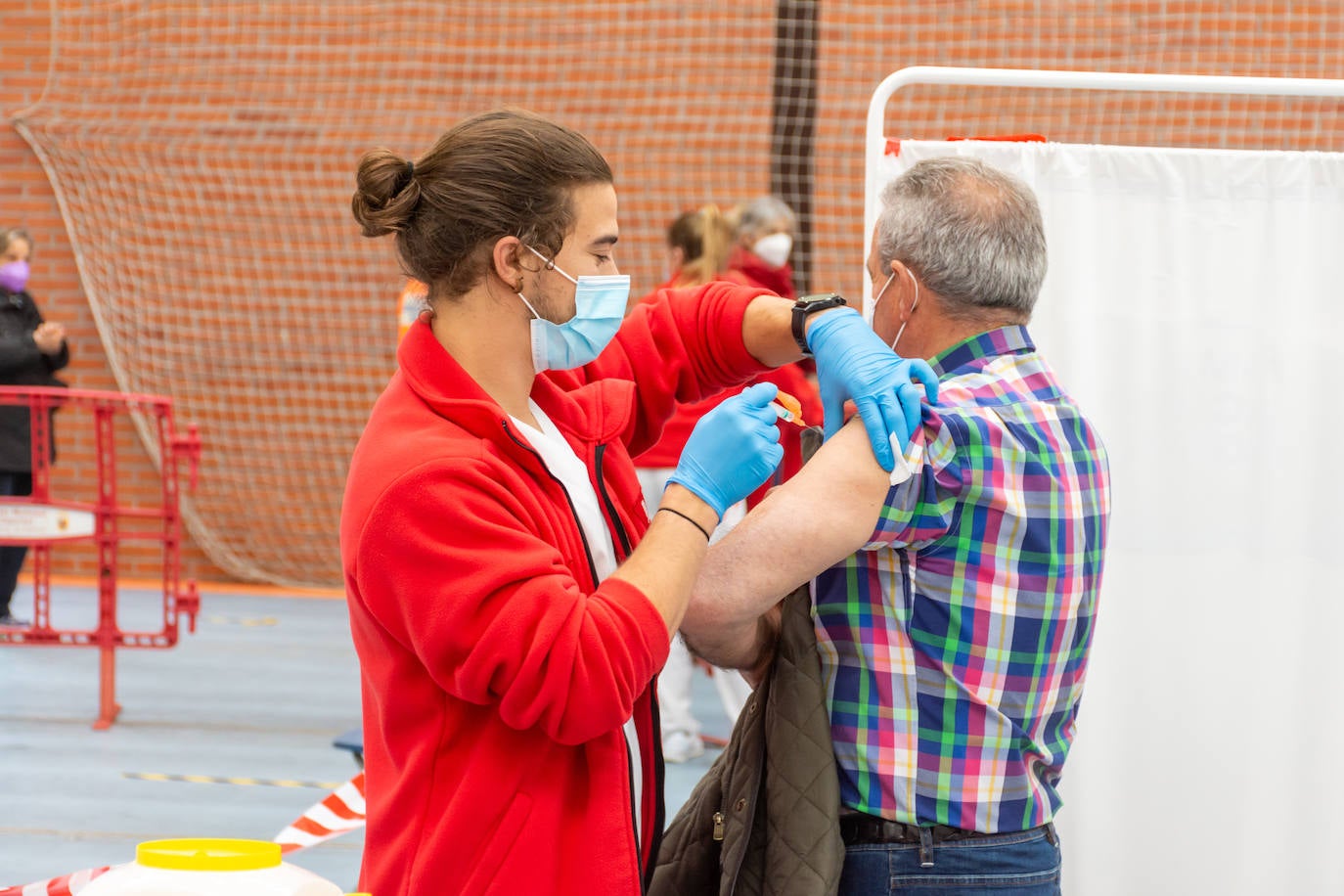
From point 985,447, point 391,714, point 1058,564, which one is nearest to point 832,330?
point 985,447

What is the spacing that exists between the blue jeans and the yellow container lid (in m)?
0.78

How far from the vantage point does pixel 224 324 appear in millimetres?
7012

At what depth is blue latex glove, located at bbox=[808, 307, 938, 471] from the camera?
145 cm

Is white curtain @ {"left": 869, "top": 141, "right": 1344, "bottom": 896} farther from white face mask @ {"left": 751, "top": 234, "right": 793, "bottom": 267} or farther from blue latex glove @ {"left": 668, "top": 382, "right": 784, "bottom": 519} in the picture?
white face mask @ {"left": 751, "top": 234, "right": 793, "bottom": 267}

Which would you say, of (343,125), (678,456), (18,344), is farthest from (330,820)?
(343,125)

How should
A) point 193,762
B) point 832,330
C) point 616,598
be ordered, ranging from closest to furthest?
1. point 616,598
2. point 832,330
3. point 193,762

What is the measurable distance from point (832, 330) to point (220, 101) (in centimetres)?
611

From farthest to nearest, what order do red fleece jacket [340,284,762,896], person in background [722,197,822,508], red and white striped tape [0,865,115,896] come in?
person in background [722,197,822,508], red fleece jacket [340,284,762,896], red and white striped tape [0,865,115,896]

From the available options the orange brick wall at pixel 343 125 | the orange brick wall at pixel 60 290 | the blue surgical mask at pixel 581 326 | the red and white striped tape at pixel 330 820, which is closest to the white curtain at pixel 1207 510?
the blue surgical mask at pixel 581 326

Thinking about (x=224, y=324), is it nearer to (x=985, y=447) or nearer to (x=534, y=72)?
(x=534, y=72)

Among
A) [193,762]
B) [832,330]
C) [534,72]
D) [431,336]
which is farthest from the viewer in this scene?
[534,72]

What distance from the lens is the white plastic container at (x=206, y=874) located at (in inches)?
36.1

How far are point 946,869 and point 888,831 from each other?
0.07 m

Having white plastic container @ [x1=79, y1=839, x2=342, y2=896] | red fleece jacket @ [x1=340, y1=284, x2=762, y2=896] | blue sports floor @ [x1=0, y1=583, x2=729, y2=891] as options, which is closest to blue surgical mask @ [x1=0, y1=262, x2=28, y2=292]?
blue sports floor @ [x1=0, y1=583, x2=729, y2=891]
